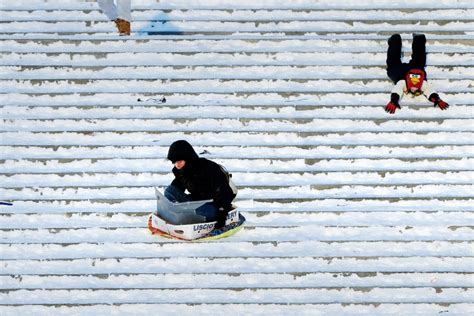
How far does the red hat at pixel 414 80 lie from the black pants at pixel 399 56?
11cm

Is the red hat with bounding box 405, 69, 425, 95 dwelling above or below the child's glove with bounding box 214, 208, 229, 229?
above

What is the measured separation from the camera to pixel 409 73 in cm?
1045

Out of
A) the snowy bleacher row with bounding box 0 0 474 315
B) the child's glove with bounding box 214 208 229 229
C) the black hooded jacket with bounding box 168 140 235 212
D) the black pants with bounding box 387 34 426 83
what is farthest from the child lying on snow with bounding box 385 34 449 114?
the child's glove with bounding box 214 208 229 229

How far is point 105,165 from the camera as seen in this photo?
10.2 m

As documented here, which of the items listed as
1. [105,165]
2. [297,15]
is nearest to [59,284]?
[105,165]

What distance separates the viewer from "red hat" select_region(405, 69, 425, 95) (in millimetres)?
10391

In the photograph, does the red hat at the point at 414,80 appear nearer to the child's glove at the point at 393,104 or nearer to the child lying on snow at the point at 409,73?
the child lying on snow at the point at 409,73

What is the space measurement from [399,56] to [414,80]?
0.48 meters

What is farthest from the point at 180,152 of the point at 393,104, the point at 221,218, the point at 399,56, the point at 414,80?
the point at 399,56

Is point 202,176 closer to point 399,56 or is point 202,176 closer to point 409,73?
point 409,73

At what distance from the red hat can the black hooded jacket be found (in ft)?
9.11

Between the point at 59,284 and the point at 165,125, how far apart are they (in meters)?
2.41

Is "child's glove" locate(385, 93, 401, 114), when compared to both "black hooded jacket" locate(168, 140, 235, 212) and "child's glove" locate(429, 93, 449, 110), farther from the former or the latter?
"black hooded jacket" locate(168, 140, 235, 212)

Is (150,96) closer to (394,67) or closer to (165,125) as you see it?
(165,125)
